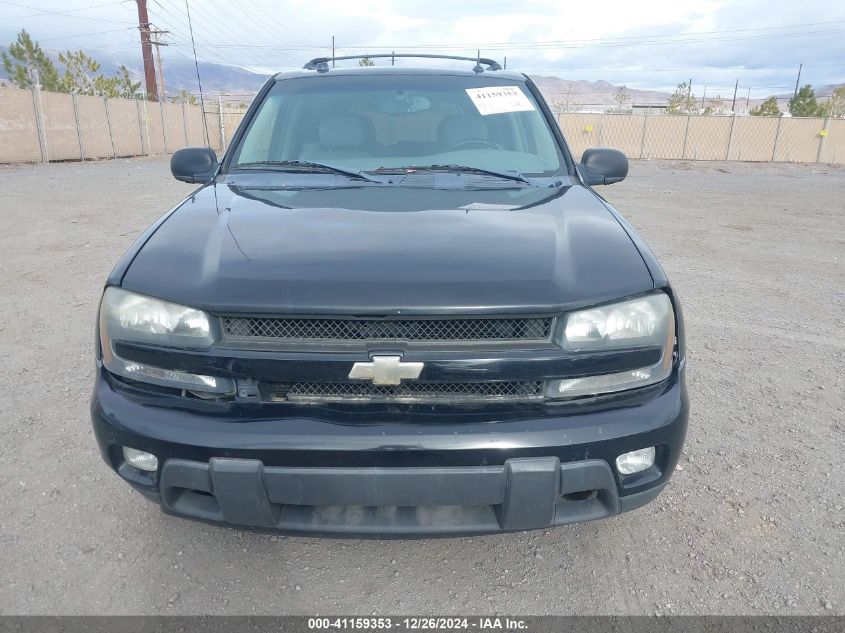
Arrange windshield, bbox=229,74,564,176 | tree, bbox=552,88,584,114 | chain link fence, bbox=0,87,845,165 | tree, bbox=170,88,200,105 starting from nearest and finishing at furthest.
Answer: windshield, bbox=229,74,564,176
chain link fence, bbox=0,87,845,165
tree, bbox=170,88,200,105
tree, bbox=552,88,584,114

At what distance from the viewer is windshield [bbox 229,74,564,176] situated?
2883mm

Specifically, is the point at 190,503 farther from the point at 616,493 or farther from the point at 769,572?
the point at 769,572

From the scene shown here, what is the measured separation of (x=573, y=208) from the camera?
7.59 feet

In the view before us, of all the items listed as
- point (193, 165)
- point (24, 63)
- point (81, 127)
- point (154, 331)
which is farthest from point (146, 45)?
point (154, 331)

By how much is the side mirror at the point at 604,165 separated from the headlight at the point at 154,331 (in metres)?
2.06

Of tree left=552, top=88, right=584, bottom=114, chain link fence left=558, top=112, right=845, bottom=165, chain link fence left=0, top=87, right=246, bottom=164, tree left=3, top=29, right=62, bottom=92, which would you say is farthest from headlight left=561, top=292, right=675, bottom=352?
tree left=3, top=29, right=62, bottom=92

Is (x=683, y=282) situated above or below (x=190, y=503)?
below

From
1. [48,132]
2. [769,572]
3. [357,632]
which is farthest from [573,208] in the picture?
[48,132]

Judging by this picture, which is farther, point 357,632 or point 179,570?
point 179,570

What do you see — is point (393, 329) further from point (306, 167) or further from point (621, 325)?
point (306, 167)

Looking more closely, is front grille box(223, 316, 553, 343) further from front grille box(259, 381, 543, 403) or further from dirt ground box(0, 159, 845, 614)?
dirt ground box(0, 159, 845, 614)

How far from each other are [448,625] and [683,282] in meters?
4.67

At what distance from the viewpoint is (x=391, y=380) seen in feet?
5.46

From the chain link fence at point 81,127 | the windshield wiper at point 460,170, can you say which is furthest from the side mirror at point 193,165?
the chain link fence at point 81,127
